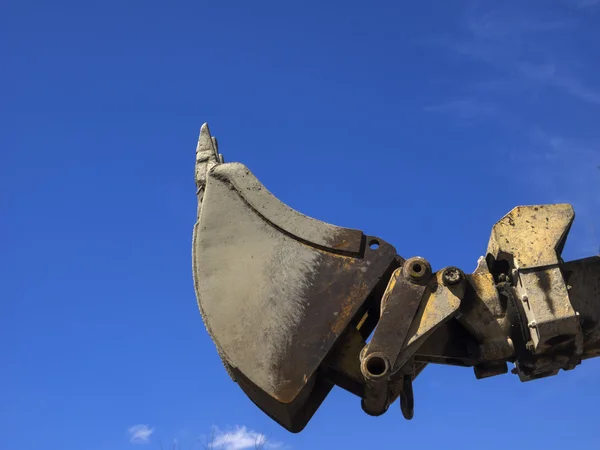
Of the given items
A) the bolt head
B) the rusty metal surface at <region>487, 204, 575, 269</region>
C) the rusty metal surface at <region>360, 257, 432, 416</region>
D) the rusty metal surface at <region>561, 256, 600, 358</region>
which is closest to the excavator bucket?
the rusty metal surface at <region>360, 257, 432, 416</region>

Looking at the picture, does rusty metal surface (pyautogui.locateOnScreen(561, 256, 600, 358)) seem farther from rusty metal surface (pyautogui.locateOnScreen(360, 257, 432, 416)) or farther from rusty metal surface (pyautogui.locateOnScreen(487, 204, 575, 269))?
rusty metal surface (pyautogui.locateOnScreen(360, 257, 432, 416))

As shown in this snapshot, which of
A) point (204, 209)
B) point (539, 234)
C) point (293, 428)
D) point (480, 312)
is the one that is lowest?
point (293, 428)

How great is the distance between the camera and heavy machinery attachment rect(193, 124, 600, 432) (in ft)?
16.3

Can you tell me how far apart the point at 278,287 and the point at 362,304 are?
0.49 metres

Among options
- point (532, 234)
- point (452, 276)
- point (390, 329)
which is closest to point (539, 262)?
point (532, 234)

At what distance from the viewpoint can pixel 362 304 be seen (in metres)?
5.07

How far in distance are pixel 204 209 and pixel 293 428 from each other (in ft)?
4.61

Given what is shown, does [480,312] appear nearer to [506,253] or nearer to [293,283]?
[506,253]

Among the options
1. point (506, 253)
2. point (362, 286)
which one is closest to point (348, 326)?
point (362, 286)

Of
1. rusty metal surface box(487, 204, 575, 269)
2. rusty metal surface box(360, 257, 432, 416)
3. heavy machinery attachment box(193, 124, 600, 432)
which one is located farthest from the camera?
rusty metal surface box(487, 204, 575, 269)

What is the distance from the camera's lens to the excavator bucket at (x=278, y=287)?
497 cm

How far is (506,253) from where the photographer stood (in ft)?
17.2

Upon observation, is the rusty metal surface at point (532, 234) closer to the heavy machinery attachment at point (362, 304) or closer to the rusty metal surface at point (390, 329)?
the heavy machinery attachment at point (362, 304)

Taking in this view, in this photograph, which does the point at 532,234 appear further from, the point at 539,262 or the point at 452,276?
the point at 452,276
